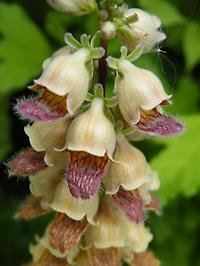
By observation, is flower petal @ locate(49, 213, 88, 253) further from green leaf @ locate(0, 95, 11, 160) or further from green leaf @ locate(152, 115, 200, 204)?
green leaf @ locate(0, 95, 11, 160)

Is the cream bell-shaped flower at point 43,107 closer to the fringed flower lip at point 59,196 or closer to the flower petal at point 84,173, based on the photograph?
the flower petal at point 84,173

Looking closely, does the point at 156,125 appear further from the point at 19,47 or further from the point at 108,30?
the point at 19,47

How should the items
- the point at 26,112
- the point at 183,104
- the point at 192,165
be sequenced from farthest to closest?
1. the point at 183,104
2. the point at 192,165
3. the point at 26,112

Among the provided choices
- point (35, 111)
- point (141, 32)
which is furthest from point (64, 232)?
point (141, 32)

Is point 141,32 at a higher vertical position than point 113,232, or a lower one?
higher

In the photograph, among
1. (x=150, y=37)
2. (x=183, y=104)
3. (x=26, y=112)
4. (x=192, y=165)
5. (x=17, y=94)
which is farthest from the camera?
(x=17, y=94)

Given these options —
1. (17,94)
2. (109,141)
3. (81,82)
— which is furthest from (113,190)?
(17,94)

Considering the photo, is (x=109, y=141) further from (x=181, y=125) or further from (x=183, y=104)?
(x=183, y=104)
